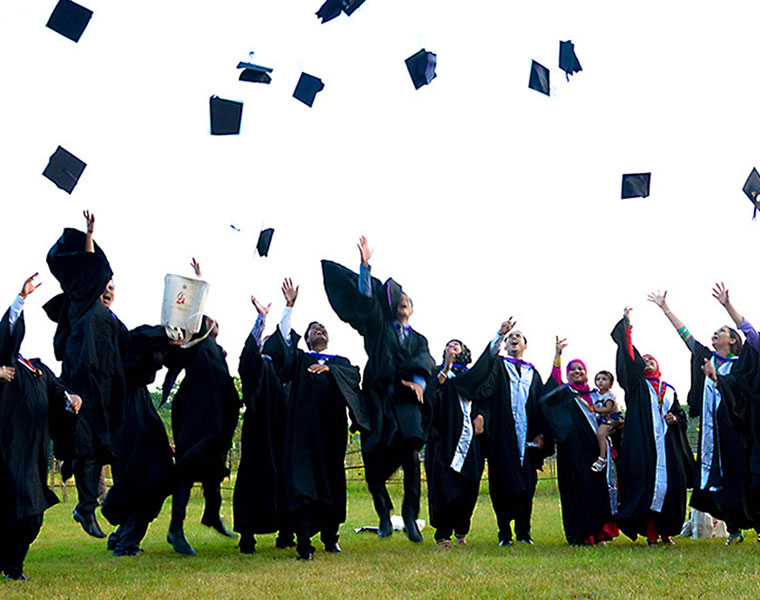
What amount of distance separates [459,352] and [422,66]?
3.09 m

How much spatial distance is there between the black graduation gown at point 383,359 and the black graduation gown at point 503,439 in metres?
0.63

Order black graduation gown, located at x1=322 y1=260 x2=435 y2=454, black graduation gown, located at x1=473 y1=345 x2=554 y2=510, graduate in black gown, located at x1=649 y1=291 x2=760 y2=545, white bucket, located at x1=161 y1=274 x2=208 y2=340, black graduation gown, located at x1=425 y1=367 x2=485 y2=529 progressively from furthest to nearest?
black graduation gown, located at x1=473 y1=345 x2=554 y2=510 → black graduation gown, located at x1=425 y1=367 x2=485 y2=529 → graduate in black gown, located at x1=649 y1=291 x2=760 y2=545 → black graduation gown, located at x1=322 y1=260 x2=435 y2=454 → white bucket, located at x1=161 y1=274 x2=208 y2=340

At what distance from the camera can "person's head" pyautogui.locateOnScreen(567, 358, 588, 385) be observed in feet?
29.0

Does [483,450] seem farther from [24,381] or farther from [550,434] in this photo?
[24,381]

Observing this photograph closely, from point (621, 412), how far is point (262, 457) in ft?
11.9

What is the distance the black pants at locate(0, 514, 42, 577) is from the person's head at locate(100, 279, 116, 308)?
7.57 ft

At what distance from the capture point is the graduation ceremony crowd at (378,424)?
7.64 metres

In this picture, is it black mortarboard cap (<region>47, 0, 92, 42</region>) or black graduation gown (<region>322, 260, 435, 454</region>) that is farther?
black mortarboard cap (<region>47, 0, 92, 42</region>)

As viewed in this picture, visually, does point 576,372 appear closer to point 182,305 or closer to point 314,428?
point 314,428

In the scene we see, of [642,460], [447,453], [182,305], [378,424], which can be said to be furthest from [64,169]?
[642,460]

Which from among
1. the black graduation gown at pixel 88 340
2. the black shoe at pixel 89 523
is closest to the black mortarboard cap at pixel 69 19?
the black graduation gown at pixel 88 340

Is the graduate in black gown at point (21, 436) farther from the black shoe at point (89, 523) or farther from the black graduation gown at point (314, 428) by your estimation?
the black graduation gown at point (314, 428)

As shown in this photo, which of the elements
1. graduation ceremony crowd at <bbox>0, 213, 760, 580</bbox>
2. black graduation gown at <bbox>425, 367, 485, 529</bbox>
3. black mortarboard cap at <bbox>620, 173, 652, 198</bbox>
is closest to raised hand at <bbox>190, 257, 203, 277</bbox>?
graduation ceremony crowd at <bbox>0, 213, 760, 580</bbox>

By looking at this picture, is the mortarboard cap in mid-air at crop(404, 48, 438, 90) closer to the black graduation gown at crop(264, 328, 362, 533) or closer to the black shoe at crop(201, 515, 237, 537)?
the black graduation gown at crop(264, 328, 362, 533)
